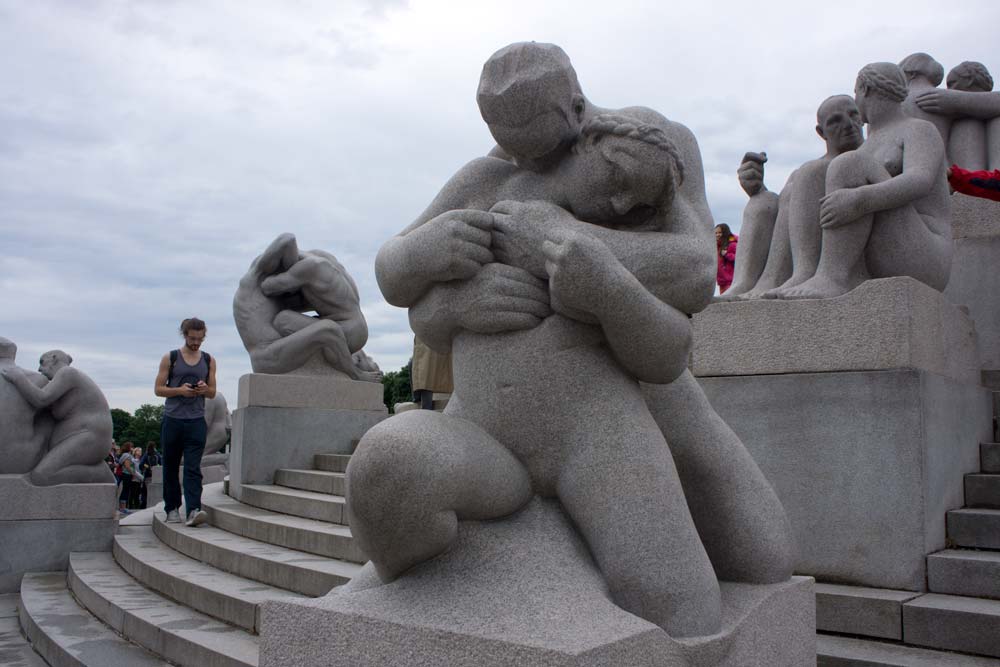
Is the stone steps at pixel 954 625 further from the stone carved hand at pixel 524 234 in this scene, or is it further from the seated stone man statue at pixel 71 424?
the seated stone man statue at pixel 71 424

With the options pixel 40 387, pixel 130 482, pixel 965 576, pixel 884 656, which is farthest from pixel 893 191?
pixel 130 482

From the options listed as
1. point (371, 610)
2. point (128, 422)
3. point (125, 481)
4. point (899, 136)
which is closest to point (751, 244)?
point (899, 136)

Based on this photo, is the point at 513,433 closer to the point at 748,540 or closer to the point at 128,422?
the point at 748,540

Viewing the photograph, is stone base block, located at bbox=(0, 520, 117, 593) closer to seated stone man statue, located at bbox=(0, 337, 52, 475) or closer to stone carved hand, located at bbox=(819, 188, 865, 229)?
seated stone man statue, located at bbox=(0, 337, 52, 475)

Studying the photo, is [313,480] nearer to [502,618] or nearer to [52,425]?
[52,425]

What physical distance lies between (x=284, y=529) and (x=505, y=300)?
4.54m

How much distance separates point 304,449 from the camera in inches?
356

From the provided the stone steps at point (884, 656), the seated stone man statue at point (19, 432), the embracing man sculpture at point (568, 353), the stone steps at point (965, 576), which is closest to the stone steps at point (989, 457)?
the stone steps at point (965, 576)

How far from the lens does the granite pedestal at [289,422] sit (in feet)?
28.9

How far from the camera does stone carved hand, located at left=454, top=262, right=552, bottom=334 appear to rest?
104 inches

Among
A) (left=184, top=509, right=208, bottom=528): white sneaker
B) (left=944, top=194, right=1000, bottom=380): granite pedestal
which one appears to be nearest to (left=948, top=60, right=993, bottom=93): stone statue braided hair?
(left=944, top=194, right=1000, bottom=380): granite pedestal

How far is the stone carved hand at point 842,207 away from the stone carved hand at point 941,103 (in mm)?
3935

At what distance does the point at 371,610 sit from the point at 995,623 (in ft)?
9.88

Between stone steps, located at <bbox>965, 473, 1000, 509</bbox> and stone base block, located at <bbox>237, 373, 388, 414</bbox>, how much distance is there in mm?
6026
